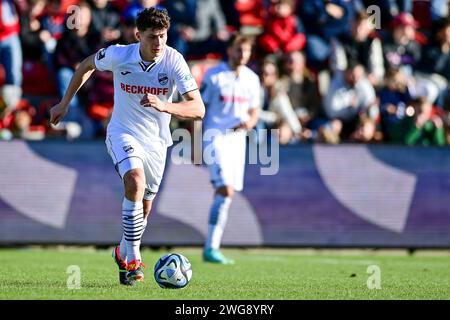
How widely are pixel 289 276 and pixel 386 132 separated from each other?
22.2 ft

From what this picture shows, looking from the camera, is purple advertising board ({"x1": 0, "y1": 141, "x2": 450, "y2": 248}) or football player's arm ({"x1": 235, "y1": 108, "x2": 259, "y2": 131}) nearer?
football player's arm ({"x1": 235, "y1": 108, "x2": 259, "y2": 131})

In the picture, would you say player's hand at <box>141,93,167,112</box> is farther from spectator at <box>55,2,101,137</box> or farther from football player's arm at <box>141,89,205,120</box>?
spectator at <box>55,2,101,137</box>

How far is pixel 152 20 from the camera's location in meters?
8.59

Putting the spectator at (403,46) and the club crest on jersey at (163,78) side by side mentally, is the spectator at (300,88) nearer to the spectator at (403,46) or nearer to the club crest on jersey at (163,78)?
the spectator at (403,46)

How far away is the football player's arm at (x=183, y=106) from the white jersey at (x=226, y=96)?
401 cm

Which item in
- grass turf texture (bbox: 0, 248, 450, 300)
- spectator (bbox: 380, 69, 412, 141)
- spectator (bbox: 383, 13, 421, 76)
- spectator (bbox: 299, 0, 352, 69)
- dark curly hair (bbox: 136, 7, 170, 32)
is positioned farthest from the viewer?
spectator (bbox: 383, 13, 421, 76)

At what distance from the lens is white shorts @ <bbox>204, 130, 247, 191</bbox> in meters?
12.8

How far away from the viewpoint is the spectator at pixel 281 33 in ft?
56.8

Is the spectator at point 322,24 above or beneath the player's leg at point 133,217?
above

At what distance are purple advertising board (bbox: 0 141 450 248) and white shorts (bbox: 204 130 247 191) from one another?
152 cm

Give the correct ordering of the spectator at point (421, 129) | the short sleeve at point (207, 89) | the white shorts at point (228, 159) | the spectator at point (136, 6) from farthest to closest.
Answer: the spectator at point (421, 129) < the spectator at point (136, 6) < the short sleeve at point (207, 89) < the white shorts at point (228, 159)

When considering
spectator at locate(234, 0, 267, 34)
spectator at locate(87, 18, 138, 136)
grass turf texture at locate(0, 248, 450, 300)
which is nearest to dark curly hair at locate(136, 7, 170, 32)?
grass turf texture at locate(0, 248, 450, 300)

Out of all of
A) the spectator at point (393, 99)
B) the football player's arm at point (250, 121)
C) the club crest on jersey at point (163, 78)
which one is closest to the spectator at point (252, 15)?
the spectator at point (393, 99)

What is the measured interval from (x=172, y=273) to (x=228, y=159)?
178 inches
